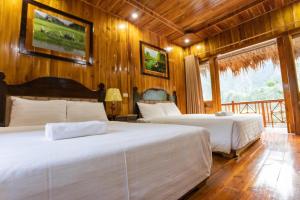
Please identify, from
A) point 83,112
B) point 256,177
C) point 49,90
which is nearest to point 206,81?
point 256,177

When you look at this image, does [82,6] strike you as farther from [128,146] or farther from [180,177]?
[180,177]

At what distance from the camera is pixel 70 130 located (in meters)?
1.03

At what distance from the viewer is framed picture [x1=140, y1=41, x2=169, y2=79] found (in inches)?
155

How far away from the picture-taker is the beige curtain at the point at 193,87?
15.6 feet

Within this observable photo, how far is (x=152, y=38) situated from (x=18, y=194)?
4288 millimetres

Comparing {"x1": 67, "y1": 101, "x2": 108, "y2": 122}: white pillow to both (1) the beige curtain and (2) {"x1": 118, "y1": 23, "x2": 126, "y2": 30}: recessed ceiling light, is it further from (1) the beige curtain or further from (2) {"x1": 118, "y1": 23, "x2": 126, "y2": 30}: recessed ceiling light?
(1) the beige curtain

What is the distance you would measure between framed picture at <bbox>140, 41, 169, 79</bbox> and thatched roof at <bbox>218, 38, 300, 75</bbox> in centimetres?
228

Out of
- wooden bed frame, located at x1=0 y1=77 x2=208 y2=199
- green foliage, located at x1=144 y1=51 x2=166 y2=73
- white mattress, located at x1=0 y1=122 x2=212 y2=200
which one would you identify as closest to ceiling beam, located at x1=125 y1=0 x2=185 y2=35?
green foliage, located at x1=144 y1=51 x2=166 y2=73

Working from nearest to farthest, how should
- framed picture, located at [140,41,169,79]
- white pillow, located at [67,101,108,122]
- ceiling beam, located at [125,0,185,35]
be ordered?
white pillow, located at [67,101,108,122] < ceiling beam, located at [125,0,185,35] < framed picture, located at [140,41,169,79]

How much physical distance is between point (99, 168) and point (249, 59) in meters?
5.72

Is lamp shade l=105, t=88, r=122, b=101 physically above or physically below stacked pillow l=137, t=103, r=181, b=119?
above

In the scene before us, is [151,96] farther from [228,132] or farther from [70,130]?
[70,130]

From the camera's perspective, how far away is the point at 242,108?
591cm

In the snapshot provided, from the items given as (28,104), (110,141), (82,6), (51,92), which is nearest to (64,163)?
(110,141)
